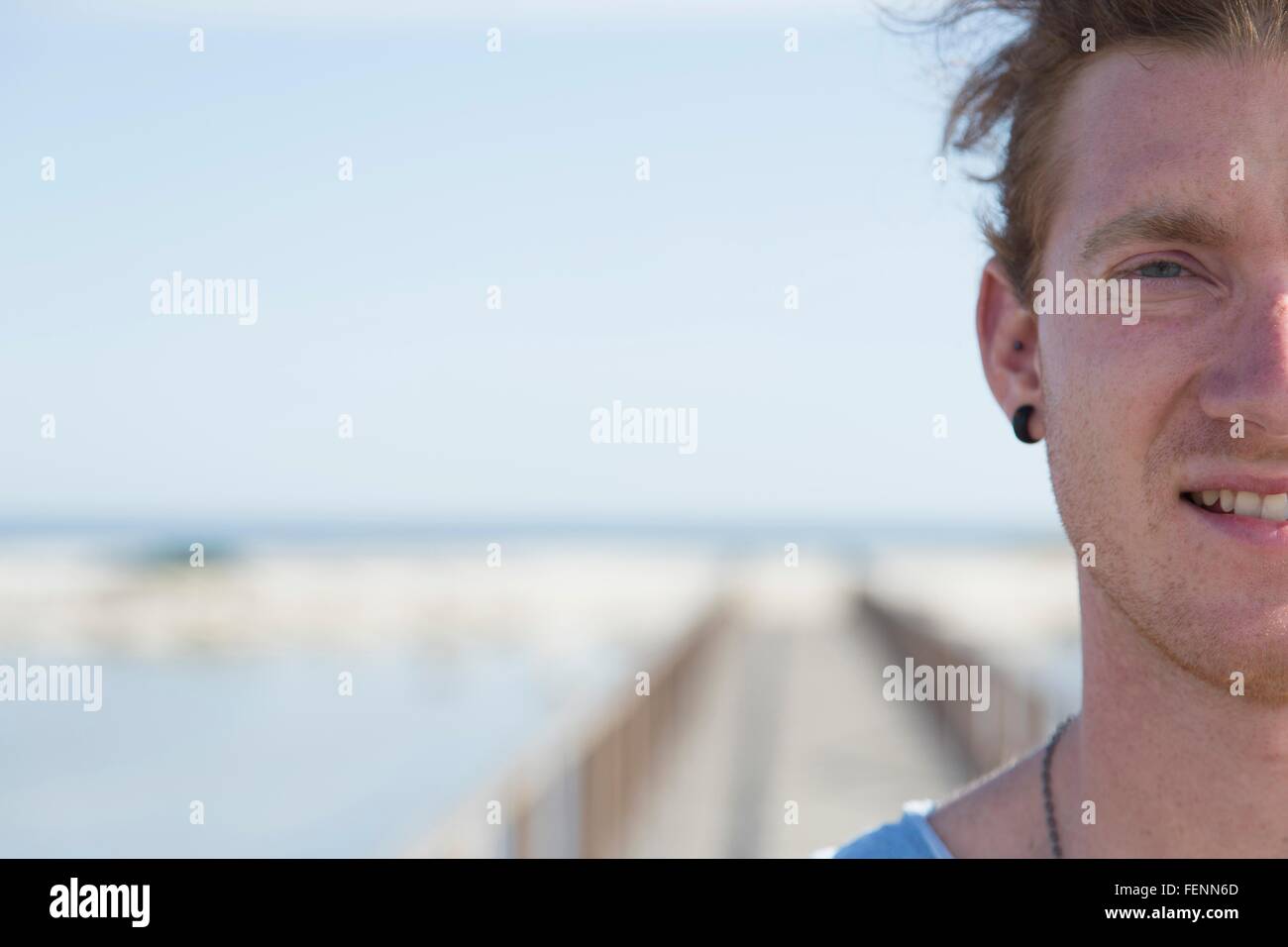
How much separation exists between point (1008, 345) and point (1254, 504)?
0.70 metres

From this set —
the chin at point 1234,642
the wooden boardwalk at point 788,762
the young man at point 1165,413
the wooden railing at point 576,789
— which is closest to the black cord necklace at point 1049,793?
the young man at point 1165,413

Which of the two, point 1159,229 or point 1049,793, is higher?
point 1159,229

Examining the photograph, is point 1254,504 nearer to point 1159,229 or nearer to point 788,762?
point 1159,229

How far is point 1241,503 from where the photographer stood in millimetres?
2162

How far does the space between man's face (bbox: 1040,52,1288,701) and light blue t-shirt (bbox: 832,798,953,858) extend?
62cm

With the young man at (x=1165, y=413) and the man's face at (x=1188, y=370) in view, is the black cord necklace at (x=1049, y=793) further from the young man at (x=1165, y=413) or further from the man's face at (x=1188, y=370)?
the man's face at (x=1188, y=370)

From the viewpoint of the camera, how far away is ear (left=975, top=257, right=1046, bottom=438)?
264cm

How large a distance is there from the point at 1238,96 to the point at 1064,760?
133cm

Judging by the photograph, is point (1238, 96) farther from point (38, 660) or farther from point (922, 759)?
point (38, 660)

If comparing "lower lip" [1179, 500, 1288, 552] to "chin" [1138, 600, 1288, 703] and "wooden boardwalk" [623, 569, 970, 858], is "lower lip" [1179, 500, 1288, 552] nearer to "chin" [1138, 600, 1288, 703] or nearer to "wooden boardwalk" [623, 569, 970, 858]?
"chin" [1138, 600, 1288, 703]

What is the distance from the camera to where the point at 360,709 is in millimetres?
18312

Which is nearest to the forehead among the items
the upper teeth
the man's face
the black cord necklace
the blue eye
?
the man's face

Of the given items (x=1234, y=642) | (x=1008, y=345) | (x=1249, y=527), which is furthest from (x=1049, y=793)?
(x=1008, y=345)
